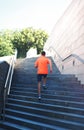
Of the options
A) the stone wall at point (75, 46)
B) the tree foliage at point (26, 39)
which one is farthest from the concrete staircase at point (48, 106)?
the tree foliage at point (26, 39)

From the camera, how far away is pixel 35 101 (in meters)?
8.48

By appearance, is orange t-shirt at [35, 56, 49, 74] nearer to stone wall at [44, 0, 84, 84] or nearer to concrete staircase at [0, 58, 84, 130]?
concrete staircase at [0, 58, 84, 130]

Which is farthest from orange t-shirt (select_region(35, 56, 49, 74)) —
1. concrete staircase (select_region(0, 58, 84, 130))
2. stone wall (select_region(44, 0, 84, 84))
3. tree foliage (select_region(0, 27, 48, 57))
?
tree foliage (select_region(0, 27, 48, 57))

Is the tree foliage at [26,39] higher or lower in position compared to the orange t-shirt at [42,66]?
higher

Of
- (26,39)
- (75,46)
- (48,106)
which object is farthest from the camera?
(26,39)

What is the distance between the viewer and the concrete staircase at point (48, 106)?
6.87 m

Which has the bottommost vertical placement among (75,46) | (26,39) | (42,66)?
(42,66)

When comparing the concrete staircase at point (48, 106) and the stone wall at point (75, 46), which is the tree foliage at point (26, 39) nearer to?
the stone wall at point (75, 46)

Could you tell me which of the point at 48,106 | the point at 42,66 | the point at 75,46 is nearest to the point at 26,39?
the point at 75,46

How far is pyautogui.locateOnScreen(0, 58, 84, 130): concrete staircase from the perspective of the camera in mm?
6867

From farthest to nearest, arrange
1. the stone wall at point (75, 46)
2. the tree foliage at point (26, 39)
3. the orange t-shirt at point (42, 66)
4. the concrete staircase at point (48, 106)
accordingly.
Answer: the tree foliage at point (26, 39) < the stone wall at point (75, 46) < the orange t-shirt at point (42, 66) < the concrete staircase at point (48, 106)

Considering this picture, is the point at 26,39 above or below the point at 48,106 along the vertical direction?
above

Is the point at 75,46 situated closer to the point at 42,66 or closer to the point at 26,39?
the point at 42,66

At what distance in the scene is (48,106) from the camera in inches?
307
